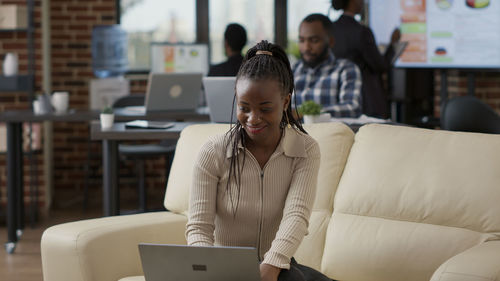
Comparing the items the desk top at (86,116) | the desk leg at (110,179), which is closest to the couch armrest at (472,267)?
the desk leg at (110,179)

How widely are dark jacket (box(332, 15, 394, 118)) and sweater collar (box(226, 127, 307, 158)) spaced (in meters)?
2.66

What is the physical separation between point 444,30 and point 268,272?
3.88 meters

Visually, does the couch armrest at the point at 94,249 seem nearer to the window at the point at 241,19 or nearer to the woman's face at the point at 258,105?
the woman's face at the point at 258,105

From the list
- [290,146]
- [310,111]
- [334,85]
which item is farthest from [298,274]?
[334,85]

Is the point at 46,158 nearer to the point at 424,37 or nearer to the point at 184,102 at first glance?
the point at 184,102

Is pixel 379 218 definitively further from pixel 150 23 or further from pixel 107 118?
pixel 150 23

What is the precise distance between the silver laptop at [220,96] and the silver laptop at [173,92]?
0.89 metres

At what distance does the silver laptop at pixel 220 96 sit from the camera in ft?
13.0

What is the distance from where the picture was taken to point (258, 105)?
2.19 m

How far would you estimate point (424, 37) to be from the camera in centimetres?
577

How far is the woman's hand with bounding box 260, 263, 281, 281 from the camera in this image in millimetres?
2131

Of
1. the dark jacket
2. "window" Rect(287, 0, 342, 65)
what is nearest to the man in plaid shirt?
the dark jacket

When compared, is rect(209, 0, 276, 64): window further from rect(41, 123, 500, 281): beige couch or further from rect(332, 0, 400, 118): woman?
rect(41, 123, 500, 281): beige couch

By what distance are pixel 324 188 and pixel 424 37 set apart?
3320mm
